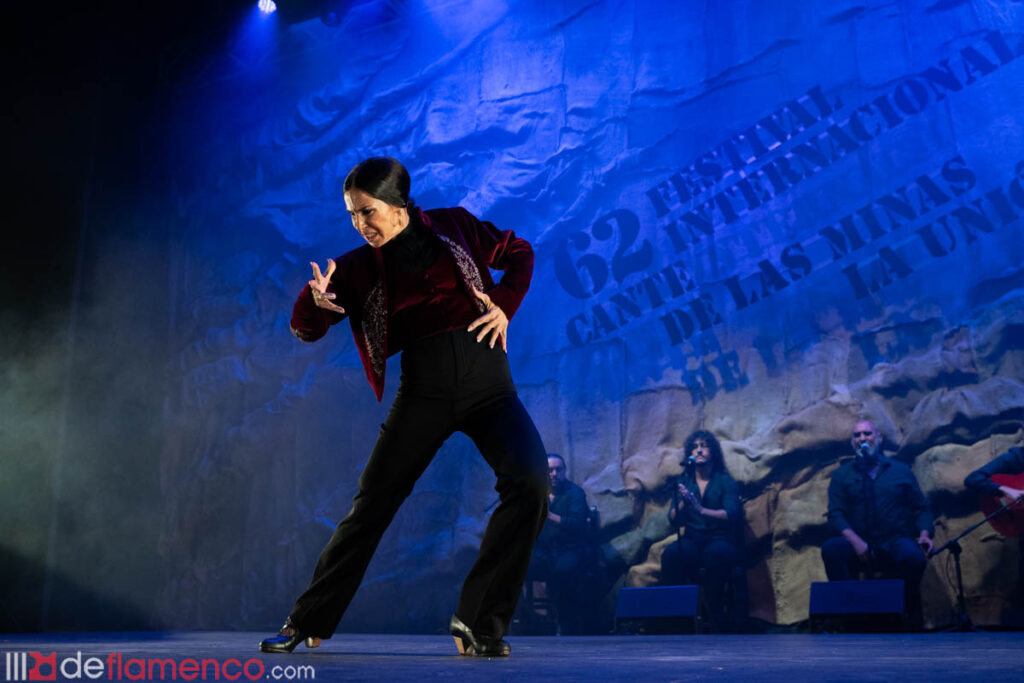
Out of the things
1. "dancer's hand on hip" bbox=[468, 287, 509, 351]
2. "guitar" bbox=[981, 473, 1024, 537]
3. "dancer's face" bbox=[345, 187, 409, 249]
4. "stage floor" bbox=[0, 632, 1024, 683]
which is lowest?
"stage floor" bbox=[0, 632, 1024, 683]

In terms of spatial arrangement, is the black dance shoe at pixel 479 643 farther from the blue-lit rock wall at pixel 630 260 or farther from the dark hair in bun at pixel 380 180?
the blue-lit rock wall at pixel 630 260

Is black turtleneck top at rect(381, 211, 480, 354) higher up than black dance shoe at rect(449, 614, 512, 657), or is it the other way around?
black turtleneck top at rect(381, 211, 480, 354)

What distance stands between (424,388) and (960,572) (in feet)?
11.6

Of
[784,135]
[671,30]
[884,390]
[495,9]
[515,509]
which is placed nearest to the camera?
[515,509]

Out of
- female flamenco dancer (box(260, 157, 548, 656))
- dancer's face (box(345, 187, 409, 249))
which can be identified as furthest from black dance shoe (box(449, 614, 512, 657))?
dancer's face (box(345, 187, 409, 249))

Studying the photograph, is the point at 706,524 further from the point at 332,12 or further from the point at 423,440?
the point at 332,12

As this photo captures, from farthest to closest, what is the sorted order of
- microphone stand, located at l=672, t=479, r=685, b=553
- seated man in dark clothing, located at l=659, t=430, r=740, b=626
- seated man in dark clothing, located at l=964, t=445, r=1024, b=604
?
microphone stand, located at l=672, t=479, r=685, b=553, seated man in dark clothing, located at l=659, t=430, r=740, b=626, seated man in dark clothing, located at l=964, t=445, r=1024, b=604

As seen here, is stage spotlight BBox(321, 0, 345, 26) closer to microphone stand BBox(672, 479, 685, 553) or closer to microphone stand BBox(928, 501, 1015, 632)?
microphone stand BBox(672, 479, 685, 553)

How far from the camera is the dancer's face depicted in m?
2.12

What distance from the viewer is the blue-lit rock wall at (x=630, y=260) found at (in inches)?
193

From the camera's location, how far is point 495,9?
20.4 feet

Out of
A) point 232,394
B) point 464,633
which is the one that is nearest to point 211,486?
point 232,394

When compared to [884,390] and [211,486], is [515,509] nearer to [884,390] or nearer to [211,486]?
[884,390]

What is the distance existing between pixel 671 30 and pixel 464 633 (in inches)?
181
